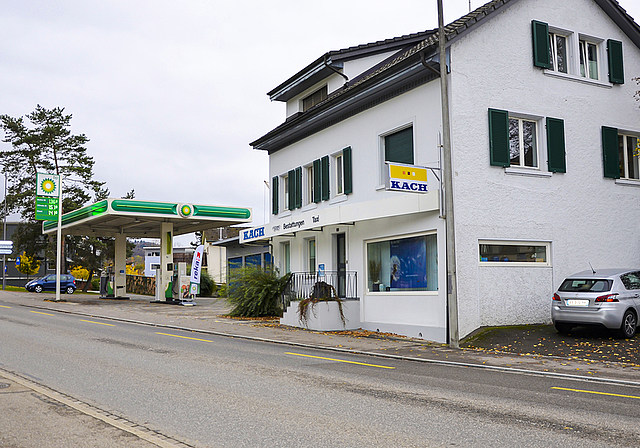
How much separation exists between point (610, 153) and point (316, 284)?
9.29 metres

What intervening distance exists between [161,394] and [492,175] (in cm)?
1093

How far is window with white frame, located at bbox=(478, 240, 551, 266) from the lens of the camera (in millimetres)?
16203

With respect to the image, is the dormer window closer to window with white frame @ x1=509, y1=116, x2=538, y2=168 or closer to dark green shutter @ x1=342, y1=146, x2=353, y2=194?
dark green shutter @ x1=342, y1=146, x2=353, y2=194

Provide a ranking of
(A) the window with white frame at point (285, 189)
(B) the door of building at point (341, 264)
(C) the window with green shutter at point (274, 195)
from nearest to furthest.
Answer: (B) the door of building at point (341, 264) < (A) the window with white frame at point (285, 189) < (C) the window with green shutter at point (274, 195)

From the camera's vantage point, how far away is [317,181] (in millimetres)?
22359

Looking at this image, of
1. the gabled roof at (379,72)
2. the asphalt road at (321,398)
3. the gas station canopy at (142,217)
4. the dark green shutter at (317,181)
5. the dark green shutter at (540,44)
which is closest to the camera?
the asphalt road at (321,398)

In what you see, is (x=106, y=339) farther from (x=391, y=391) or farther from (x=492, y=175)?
(x=492, y=175)

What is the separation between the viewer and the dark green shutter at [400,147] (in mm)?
17891

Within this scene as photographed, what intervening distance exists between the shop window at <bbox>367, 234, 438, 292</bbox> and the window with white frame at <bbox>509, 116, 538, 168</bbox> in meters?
3.16

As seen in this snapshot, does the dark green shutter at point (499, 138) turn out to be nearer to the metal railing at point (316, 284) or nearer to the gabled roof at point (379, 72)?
the gabled roof at point (379, 72)

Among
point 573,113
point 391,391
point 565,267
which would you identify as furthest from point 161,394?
point 573,113

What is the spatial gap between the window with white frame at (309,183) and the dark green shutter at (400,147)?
498 cm

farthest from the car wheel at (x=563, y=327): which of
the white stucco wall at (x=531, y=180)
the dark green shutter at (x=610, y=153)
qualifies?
the dark green shutter at (x=610, y=153)

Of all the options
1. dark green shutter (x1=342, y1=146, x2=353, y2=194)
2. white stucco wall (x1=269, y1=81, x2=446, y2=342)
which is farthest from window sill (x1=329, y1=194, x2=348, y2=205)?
dark green shutter (x1=342, y1=146, x2=353, y2=194)
